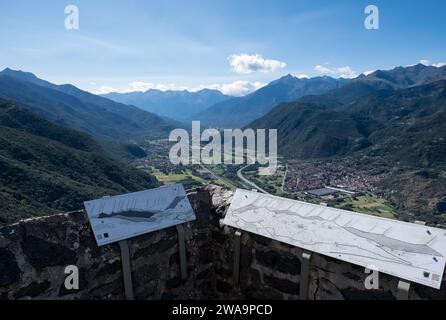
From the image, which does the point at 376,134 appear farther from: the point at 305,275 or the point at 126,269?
the point at 126,269

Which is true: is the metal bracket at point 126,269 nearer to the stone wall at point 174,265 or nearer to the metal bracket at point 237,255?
the stone wall at point 174,265

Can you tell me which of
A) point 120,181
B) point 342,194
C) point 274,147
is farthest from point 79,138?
point 274,147

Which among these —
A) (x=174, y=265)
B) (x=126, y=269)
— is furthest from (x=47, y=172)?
(x=126, y=269)

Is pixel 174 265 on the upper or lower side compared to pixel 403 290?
lower

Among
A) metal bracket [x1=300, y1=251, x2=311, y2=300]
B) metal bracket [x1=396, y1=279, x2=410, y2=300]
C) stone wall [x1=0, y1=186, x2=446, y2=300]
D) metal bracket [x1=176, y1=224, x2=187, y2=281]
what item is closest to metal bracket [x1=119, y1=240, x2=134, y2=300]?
stone wall [x1=0, y1=186, x2=446, y2=300]

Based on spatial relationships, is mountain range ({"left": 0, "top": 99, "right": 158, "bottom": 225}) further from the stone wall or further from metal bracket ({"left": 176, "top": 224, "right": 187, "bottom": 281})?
metal bracket ({"left": 176, "top": 224, "right": 187, "bottom": 281})

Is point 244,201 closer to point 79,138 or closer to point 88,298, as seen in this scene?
point 88,298
